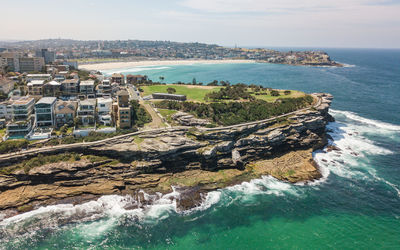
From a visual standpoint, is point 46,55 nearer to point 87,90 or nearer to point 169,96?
point 87,90

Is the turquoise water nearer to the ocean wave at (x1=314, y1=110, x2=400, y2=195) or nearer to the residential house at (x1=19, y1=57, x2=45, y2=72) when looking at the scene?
the ocean wave at (x1=314, y1=110, x2=400, y2=195)

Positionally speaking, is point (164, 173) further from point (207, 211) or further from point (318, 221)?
point (318, 221)

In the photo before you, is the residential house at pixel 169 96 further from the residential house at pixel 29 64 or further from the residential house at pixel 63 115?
the residential house at pixel 29 64

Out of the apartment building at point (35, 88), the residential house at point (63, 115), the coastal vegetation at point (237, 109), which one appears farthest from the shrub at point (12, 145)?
the coastal vegetation at point (237, 109)

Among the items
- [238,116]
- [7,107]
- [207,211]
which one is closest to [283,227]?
[207,211]

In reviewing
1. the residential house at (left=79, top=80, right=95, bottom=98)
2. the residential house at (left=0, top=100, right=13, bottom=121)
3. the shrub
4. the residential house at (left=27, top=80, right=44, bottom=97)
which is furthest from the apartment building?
the shrub

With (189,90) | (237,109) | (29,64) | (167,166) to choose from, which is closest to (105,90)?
(189,90)
